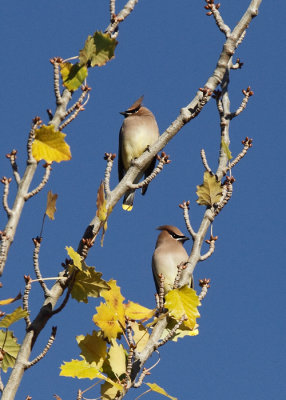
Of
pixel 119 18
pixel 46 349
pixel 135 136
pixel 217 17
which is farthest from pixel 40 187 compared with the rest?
pixel 135 136

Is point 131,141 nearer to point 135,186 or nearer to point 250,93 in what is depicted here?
point 250,93

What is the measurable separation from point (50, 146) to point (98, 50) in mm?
786

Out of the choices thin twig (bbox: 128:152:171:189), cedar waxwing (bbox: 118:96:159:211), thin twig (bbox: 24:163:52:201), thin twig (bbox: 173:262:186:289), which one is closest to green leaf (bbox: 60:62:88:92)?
thin twig (bbox: 128:152:171:189)

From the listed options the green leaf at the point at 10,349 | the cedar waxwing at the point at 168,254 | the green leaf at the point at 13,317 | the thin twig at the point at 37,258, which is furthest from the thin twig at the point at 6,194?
the cedar waxwing at the point at 168,254

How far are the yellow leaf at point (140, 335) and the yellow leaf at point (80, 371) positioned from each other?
39cm

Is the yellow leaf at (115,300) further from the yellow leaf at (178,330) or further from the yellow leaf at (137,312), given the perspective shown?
the yellow leaf at (178,330)

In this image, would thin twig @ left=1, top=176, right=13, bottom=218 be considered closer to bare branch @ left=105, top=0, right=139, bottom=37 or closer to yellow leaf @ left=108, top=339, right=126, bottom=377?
yellow leaf @ left=108, top=339, right=126, bottom=377

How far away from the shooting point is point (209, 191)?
14.0 feet

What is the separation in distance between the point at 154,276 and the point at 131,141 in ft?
5.93

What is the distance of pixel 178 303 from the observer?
3.50 m

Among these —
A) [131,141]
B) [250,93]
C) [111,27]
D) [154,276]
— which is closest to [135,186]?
[111,27]

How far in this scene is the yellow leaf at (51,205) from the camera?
10.8ft

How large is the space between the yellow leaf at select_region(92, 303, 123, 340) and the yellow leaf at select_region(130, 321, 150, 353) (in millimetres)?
230

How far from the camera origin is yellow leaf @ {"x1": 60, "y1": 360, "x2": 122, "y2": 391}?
3.26 meters
